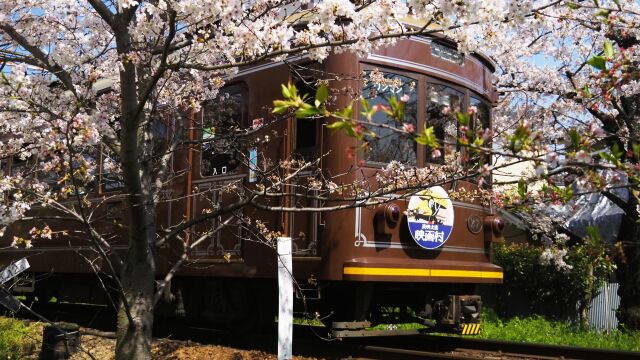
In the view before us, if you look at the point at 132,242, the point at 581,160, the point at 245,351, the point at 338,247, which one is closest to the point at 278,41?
the point at 132,242

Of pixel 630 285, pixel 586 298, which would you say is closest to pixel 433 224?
pixel 630 285

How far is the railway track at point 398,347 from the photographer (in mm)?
6812

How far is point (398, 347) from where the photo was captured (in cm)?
788

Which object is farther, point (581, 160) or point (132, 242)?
point (132, 242)

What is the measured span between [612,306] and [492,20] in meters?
11.7

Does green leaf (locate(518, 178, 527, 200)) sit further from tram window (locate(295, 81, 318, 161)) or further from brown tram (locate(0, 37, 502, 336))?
tram window (locate(295, 81, 318, 161))

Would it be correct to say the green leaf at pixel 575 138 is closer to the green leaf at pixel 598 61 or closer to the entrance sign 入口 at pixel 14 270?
the green leaf at pixel 598 61

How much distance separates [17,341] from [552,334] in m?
7.18

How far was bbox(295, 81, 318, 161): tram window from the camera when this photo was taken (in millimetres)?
6461

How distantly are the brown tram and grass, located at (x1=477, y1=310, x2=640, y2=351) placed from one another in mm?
2707

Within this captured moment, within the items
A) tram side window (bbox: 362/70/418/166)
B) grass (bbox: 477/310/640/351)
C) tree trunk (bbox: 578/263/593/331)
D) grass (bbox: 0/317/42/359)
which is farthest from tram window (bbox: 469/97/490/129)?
tree trunk (bbox: 578/263/593/331)

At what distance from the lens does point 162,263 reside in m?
7.61

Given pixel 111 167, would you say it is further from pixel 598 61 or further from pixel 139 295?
pixel 598 61

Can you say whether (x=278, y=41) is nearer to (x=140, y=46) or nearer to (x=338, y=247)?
(x=140, y=46)
